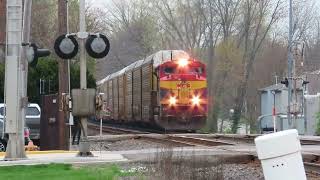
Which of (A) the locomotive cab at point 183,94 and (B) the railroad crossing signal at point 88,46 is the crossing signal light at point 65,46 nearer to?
(B) the railroad crossing signal at point 88,46

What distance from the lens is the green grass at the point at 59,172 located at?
39.2 ft

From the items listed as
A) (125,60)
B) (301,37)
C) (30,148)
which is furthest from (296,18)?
(30,148)

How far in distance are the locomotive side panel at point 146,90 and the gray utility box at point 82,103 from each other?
59.1 feet

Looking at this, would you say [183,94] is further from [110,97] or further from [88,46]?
[88,46]

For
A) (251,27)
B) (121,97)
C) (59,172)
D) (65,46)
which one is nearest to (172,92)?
(121,97)

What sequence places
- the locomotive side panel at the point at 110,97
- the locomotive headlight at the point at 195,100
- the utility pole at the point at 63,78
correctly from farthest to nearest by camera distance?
1. the locomotive side panel at the point at 110,97
2. the locomotive headlight at the point at 195,100
3. the utility pole at the point at 63,78

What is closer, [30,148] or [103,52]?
[103,52]

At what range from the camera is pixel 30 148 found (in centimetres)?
2041

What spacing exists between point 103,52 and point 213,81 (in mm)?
48277

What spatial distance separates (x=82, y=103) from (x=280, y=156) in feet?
36.2

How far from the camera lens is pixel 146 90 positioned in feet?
113

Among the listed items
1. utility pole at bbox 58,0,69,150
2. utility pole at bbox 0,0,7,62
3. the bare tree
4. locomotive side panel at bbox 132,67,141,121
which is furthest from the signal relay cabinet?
the bare tree

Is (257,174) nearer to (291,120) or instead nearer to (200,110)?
(200,110)

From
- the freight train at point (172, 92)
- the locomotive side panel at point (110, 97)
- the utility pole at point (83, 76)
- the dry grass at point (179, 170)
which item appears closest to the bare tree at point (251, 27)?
the locomotive side panel at point (110, 97)
